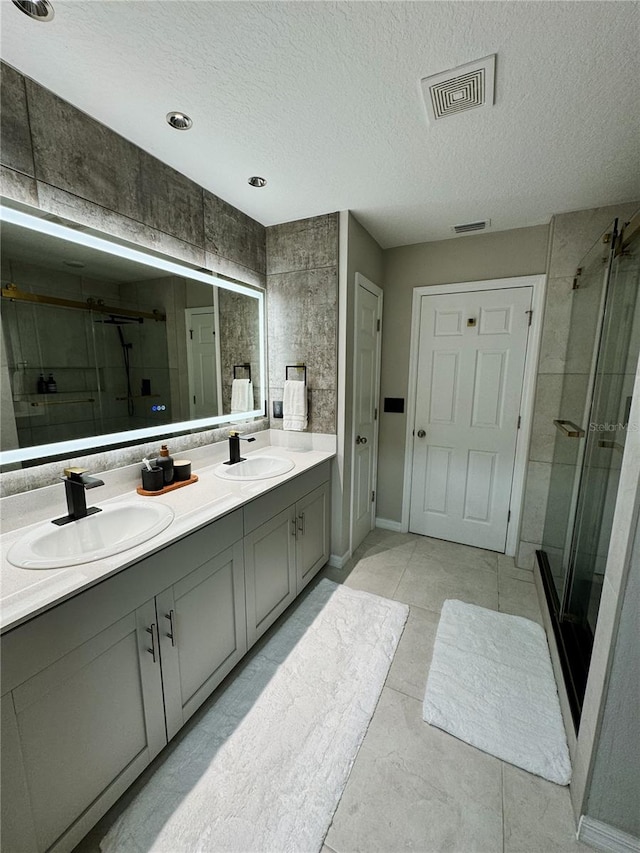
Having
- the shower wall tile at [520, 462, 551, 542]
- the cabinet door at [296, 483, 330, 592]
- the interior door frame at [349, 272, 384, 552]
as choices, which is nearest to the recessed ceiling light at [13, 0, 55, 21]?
the interior door frame at [349, 272, 384, 552]

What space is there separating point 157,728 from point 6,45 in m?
2.30

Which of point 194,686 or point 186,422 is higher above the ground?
point 186,422

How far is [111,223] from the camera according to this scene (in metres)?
1.49

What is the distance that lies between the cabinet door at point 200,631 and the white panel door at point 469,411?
1909 millimetres

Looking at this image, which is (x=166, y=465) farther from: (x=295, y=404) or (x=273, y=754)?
(x=273, y=754)

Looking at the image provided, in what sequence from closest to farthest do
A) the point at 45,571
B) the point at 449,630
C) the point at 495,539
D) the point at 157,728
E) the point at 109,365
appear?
the point at 45,571 < the point at 157,728 < the point at 109,365 < the point at 449,630 < the point at 495,539

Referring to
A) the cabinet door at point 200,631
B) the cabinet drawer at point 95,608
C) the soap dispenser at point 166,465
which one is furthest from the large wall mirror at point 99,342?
the cabinet door at point 200,631

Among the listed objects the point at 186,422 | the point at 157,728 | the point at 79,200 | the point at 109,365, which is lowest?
the point at 157,728

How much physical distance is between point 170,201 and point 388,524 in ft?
9.32

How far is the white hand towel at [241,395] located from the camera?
2.29 metres

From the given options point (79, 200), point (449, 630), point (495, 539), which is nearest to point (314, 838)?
point (449, 630)

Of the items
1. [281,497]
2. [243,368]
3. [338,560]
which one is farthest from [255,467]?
[338,560]

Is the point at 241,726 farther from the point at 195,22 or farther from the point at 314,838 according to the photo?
the point at 195,22

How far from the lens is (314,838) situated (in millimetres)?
1077
